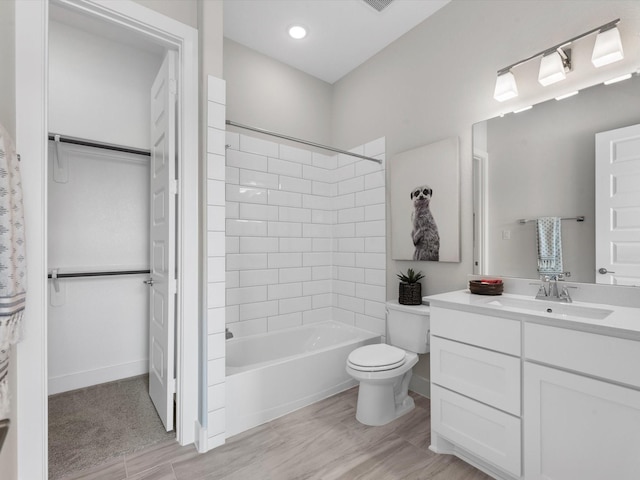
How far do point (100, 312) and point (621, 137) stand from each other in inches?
144

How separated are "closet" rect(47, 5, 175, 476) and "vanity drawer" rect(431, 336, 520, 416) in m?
2.24

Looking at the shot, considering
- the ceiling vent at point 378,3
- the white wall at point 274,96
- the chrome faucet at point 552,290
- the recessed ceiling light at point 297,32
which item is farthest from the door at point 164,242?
the chrome faucet at point 552,290

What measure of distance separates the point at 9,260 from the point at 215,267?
2.94 ft

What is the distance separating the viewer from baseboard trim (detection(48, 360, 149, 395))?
8.18 feet

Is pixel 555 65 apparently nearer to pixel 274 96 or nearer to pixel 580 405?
pixel 580 405

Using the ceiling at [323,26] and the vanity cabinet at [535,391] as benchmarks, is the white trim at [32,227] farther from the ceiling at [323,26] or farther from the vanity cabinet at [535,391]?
the vanity cabinet at [535,391]

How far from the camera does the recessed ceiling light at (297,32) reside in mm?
2539

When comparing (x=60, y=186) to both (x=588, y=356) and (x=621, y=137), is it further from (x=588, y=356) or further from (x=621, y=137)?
(x=621, y=137)

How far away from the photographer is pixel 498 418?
151 cm

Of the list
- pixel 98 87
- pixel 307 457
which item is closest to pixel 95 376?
pixel 307 457

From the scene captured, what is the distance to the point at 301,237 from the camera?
122 inches

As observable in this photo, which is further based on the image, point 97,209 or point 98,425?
point 97,209

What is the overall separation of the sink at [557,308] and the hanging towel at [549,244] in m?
0.23

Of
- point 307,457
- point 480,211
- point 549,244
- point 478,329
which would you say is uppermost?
point 480,211
